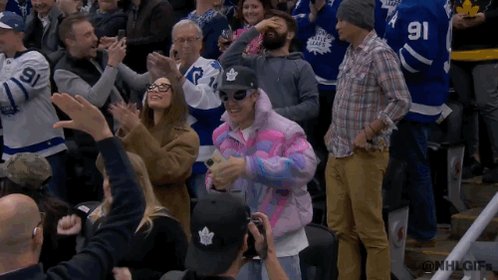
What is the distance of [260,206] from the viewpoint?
227 inches

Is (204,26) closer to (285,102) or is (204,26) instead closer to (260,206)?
(285,102)

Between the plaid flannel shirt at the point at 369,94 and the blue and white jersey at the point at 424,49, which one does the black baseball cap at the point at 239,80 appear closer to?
the plaid flannel shirt at the point at 369,94

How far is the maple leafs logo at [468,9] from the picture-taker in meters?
8.41

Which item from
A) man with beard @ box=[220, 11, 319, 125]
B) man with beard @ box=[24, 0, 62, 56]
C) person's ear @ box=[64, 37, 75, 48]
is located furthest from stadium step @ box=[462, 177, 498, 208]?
man with beard @ box=[24, 0, 62, 56]

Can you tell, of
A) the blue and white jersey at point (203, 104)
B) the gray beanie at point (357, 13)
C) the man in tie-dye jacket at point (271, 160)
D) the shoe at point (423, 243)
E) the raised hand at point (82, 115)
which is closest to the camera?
the raised hand at point (82, 115)

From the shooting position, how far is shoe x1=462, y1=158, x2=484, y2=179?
8.75 metres

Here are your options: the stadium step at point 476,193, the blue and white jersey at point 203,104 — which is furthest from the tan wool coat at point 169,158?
the stadium step at point 476,193

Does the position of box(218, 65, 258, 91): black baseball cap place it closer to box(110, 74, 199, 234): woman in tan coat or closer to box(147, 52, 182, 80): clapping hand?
box(110, 74, 199, 234): woman in tan coat

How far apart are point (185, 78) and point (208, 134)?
0.42m

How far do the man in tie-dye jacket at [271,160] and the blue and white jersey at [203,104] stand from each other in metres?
1.52

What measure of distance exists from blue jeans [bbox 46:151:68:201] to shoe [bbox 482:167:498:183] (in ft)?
10.1

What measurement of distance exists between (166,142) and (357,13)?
1.44m

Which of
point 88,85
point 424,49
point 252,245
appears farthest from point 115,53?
point 252,245

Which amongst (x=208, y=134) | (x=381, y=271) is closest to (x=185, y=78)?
(x=208, y=134)
